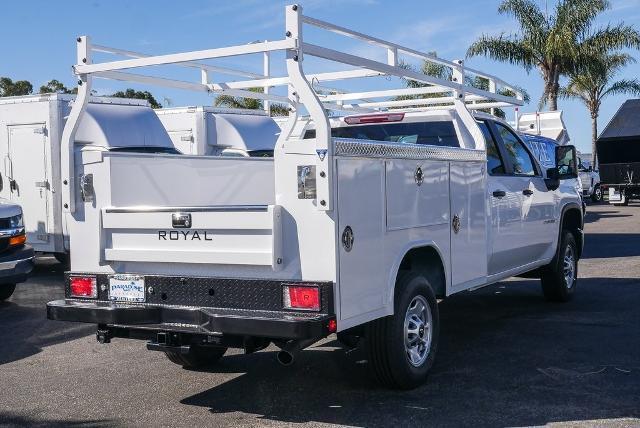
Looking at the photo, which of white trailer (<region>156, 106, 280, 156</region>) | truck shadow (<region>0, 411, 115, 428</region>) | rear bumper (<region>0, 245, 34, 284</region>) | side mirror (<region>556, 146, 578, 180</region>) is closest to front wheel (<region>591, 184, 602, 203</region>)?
white trailer (<region>156, 106, 280, 156</region>)

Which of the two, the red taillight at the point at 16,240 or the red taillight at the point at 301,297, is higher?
the red taillight at the point at 16,240

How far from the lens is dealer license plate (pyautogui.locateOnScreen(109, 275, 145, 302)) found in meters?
5.48

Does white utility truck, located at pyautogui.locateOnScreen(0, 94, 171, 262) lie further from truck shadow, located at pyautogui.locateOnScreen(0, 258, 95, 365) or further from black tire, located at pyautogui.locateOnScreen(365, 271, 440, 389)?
black tire, located at pyautogui.locateOnScreen(365, 271, 440, 389)

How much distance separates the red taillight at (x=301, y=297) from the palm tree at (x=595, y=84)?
30.6m

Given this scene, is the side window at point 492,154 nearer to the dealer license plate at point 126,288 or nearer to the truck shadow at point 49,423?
the dealer license plate at point 126,288

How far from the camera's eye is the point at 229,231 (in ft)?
16.9

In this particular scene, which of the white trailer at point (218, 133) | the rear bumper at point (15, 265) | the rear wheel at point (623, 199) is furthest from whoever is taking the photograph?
the rear wheel at point (623, 199)

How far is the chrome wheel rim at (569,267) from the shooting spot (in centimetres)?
926

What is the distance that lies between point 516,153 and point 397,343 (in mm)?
3391

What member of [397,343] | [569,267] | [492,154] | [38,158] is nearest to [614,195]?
[569,267]

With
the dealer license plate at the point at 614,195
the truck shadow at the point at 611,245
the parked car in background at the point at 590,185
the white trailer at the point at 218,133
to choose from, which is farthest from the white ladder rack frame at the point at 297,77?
the parked car in background at the point at 590,185

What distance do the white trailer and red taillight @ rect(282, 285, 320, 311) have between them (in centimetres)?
888

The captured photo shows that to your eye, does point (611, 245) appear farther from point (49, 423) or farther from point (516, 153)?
point (49, 423)

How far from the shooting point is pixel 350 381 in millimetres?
6059
